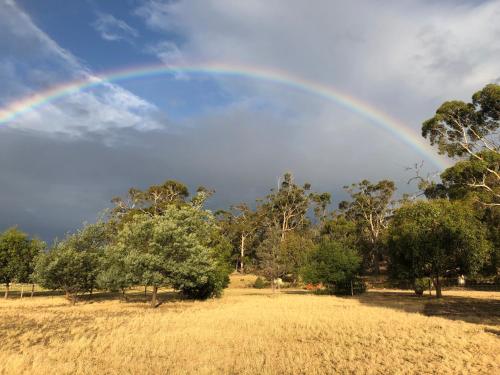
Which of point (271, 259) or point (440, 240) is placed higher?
point (440, 240)

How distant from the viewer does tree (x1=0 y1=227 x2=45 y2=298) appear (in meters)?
51.6

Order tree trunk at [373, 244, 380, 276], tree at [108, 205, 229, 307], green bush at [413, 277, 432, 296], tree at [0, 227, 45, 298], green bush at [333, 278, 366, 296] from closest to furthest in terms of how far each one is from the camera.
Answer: tree at [108, 205, 229, 307] → green bush at [413, 277, 432, 296] → tree at [0, 227, 45, 298] → green bush at [333, 278, 366, 296] → tree trunk at [373, 244, 380, 276]

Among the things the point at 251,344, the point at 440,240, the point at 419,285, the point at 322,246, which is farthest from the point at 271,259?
the point at 251,344

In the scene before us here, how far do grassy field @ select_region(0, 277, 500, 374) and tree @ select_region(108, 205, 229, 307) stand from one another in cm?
993

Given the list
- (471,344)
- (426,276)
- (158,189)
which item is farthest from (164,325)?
(158,189)

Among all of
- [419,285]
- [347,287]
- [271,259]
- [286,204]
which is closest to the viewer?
[419,285]

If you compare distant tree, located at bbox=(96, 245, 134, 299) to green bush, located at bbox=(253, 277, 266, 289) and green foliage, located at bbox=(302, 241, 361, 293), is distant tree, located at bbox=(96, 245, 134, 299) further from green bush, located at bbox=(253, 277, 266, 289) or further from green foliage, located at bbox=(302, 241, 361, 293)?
green bush, located at bbox=(253, 277, 266, 289)

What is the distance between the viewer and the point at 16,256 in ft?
173

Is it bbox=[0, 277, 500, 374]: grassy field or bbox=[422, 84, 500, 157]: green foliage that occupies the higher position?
bbox=[422, 84, 500, 157]: green foliage

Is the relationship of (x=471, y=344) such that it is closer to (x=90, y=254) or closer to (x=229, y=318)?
(x=229, y=318)

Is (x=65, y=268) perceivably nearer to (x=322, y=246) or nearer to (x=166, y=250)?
(x=166, y=250)

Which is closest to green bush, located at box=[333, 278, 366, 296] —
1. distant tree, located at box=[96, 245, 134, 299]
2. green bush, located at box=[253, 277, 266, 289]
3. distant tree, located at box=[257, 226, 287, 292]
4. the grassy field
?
distant tree, located at box=[257, 226, 287, 292]

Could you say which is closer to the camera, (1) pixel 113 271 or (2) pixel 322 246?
(1) pixel 113 271

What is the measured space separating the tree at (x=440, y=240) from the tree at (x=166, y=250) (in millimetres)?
22439
